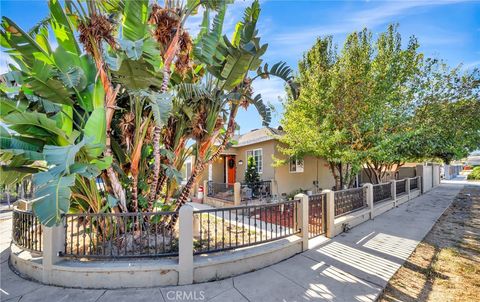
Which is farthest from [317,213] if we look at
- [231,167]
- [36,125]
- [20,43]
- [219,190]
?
[231,167]

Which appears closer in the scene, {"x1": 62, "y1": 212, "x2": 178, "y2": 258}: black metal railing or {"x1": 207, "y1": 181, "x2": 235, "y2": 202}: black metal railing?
{"x1": 62, "y1": 212, "x2": 178, "y2": 258}: black metal railing

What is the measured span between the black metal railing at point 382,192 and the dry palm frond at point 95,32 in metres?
11.0

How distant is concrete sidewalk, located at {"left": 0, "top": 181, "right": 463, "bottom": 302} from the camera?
3775mm

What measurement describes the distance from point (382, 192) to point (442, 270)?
22.1 feet

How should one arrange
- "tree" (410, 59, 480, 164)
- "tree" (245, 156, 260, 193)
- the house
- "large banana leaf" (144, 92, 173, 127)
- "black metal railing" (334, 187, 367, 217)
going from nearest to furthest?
"large banana leaf" (144, 92, 173, 127) → "black metal railing" (334, 187, 367, 217) → "tree" (410, 59, 480, 164) → "tree" (245, 156, 260, 193) → the house

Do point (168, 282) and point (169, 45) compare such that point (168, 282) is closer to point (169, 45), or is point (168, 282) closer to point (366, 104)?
point (169, 45)

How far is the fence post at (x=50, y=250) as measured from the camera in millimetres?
4160

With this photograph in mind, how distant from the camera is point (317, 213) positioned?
22.6ft

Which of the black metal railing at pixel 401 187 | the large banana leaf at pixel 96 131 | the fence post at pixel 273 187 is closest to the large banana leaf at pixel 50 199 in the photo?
the large banana leaf at pixel 96 131

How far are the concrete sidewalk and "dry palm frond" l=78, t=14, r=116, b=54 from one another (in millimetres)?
4466

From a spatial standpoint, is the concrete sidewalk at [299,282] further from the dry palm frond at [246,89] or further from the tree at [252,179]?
the tree at [252,179]

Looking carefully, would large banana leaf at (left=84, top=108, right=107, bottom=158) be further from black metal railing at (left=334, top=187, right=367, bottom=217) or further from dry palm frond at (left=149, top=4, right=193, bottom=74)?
black metal railing at (left=334, top=187, right=367, bottom=217)

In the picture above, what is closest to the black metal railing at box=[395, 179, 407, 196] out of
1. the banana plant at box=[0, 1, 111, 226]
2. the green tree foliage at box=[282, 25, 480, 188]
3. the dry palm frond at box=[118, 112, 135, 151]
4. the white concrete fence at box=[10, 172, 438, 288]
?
the green tree foliage at box=[282, 25, 480, 188]

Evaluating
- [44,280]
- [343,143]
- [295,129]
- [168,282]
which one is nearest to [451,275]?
[168,282]
